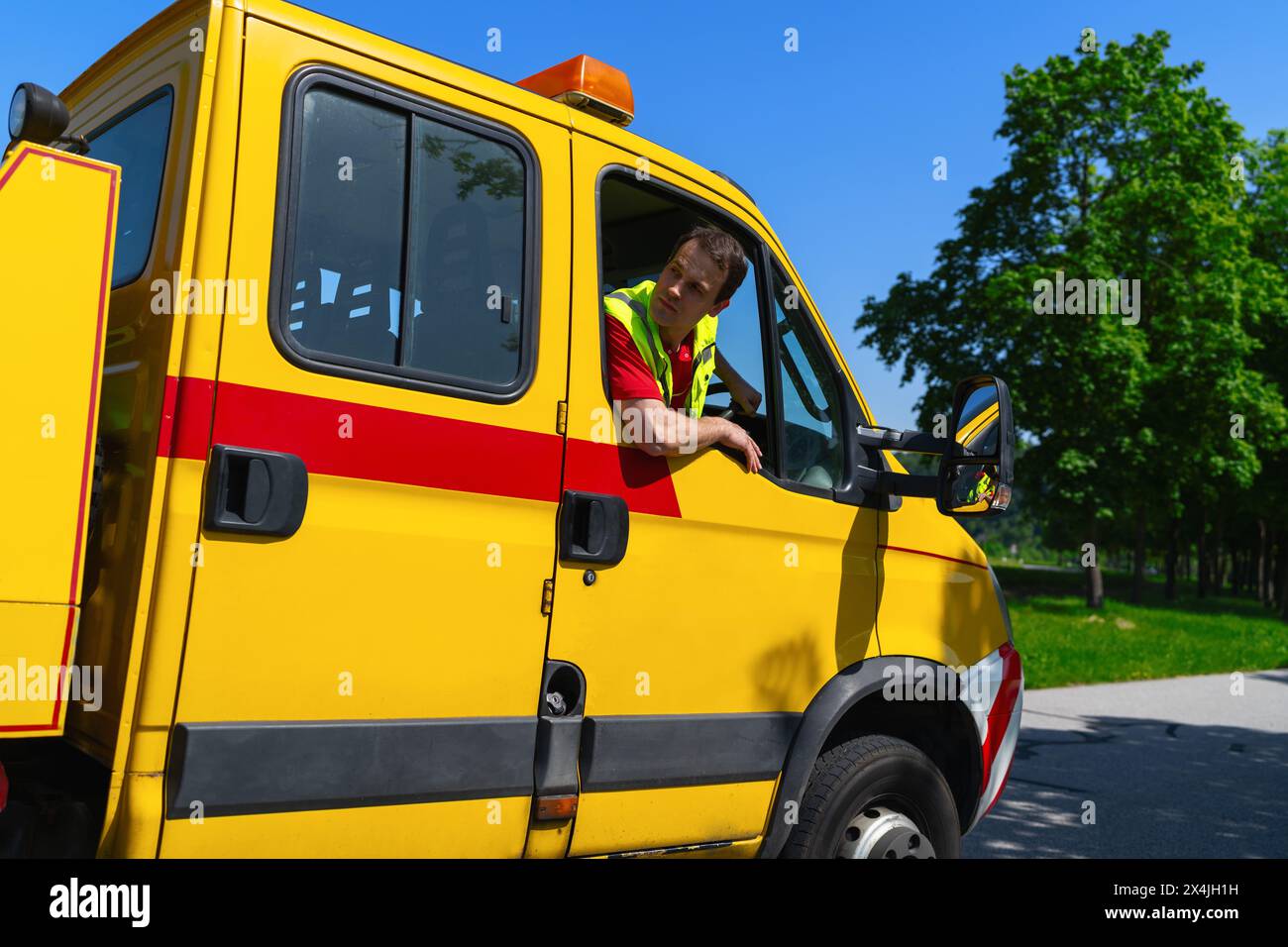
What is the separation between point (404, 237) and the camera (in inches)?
102

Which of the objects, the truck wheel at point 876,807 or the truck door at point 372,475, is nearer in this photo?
the truck door at point 372,475

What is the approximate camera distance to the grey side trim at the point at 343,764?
221 centimetres

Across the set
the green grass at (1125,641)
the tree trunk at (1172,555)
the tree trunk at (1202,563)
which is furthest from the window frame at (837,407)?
the tree trunk at (1202,563)

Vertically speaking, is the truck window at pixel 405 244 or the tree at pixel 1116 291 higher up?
the tree at pixel 1116 291

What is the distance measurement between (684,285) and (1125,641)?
57.6ft

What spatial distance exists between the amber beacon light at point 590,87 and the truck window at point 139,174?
97 centimetres

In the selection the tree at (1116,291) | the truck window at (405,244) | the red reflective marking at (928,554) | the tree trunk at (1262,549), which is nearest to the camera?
the truck window at (405,244)

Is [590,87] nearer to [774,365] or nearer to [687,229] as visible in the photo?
[687,229]

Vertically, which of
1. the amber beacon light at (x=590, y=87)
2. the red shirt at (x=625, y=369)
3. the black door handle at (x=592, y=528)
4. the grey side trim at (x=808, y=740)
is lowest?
the grey side trim at (x=808, y=740)

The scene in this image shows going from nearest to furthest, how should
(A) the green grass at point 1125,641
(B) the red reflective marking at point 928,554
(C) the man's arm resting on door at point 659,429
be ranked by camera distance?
(C) the man's arm resting on door at point 659,429, (B) the red reflective marking at point 928,554, (A) the green grass at point 1125,641

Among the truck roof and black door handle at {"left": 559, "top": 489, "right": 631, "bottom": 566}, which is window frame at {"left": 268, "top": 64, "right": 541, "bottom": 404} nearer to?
the truck roof

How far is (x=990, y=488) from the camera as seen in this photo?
346 cm

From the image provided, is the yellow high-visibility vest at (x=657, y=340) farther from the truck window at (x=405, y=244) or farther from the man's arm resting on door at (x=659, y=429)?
the truck window at (x=405, y=244)

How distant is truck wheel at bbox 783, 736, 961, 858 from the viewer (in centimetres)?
336
